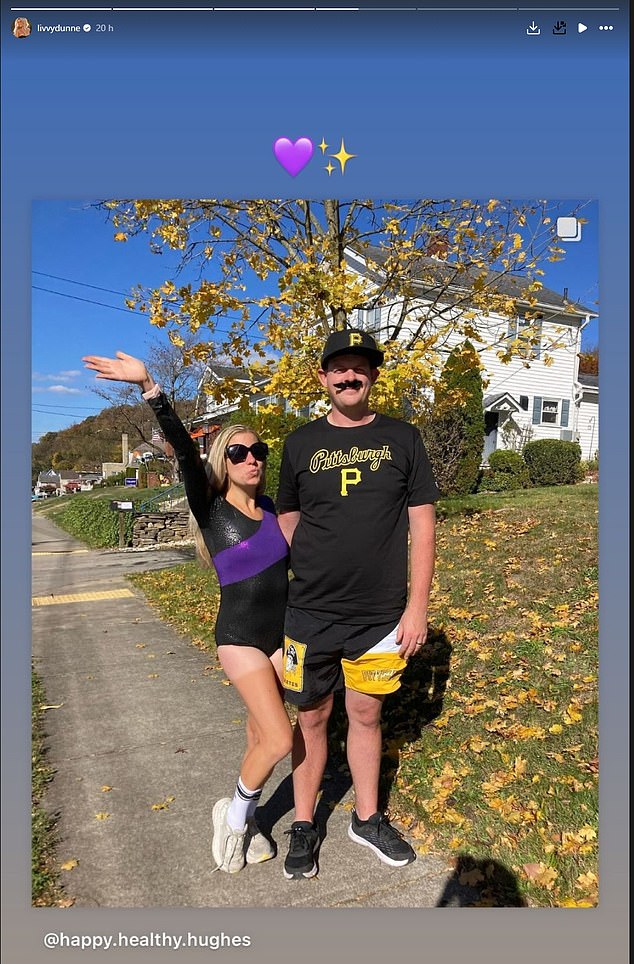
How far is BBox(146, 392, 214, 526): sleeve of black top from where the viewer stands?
2.05 meters

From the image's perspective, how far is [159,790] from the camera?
9.07ft

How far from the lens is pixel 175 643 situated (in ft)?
16.3

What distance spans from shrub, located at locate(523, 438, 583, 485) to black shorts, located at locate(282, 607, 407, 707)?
2.16 metres

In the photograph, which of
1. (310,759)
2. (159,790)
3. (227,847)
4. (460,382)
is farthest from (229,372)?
(227,847)

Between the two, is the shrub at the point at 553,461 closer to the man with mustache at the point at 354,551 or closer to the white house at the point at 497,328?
the white house at the point at 497,328

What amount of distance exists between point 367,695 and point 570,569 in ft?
10.5

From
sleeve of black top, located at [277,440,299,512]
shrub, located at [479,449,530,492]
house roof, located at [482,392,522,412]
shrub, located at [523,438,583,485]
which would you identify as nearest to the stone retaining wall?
sleeve of black top, located at [277,440,299,512]

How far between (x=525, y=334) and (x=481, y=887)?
3006 mm

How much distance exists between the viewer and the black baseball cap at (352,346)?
87.7 inches

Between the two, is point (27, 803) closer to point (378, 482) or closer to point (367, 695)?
point (367, 695)

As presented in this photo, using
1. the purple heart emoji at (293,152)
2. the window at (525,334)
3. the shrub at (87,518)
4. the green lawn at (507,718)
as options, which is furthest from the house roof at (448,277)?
the shrub at (87,518)

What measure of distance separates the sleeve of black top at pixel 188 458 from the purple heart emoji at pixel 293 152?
38.2 inches

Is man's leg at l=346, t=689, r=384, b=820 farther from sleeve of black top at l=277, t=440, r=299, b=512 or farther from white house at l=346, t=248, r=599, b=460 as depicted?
white house at l=346, t=248, r=599, b=460

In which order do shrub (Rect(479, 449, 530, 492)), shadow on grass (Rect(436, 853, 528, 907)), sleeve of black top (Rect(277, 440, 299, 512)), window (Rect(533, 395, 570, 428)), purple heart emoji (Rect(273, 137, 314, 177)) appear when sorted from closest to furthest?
purple heart emoji (Rect(273, 137, 314, 177))
shadow on grass (Rect(436, 853, 528, 907))
sleeve of black top (Rect(277, 440, 299, 512))
window (Rect(533, 395, 570, 428))
shrub (Rect(479, 449, 530, 492))
